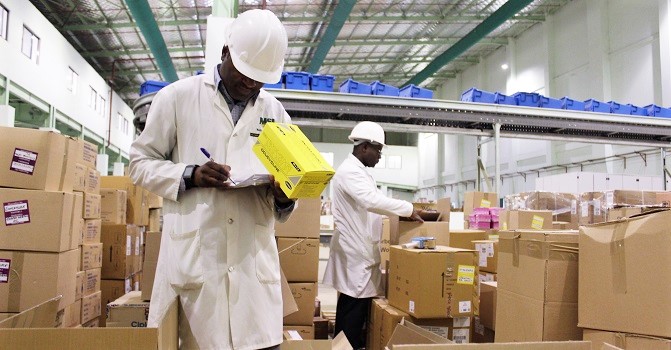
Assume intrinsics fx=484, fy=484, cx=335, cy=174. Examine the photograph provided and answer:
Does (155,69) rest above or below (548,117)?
above

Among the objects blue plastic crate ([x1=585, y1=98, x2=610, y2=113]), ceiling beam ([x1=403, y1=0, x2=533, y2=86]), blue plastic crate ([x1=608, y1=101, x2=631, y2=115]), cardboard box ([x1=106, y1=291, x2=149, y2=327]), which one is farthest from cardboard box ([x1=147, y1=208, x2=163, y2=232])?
ceiling beam ([x1=403, y1=0, x2=533, y2=86])

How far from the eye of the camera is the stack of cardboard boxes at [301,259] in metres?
3.21

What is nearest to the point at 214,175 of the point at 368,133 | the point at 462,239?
the point at 368,133

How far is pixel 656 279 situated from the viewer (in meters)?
1.57

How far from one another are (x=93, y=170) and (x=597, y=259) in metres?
Result: 3.08

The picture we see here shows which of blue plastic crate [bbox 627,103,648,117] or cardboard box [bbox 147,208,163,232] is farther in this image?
blue plastic crate [bbox 627,103,648,117]

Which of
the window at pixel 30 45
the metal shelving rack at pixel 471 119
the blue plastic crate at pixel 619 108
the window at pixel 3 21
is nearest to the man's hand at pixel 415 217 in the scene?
the metal shelving rack at pixel 471 119

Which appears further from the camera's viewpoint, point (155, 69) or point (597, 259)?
point (155, 69)

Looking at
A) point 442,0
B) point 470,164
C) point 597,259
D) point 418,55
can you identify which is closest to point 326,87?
point 597,259

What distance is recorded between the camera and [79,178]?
302 centimetres

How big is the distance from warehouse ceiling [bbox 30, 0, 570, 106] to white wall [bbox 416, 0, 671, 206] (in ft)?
1.78

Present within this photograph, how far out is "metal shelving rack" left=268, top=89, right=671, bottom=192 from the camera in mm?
5449

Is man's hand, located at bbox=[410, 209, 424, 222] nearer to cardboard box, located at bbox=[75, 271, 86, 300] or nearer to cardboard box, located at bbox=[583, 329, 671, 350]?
cardboard box, located at bbox=[583, 329, 671, 350]

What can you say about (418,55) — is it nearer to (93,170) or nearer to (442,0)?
(442,0)
